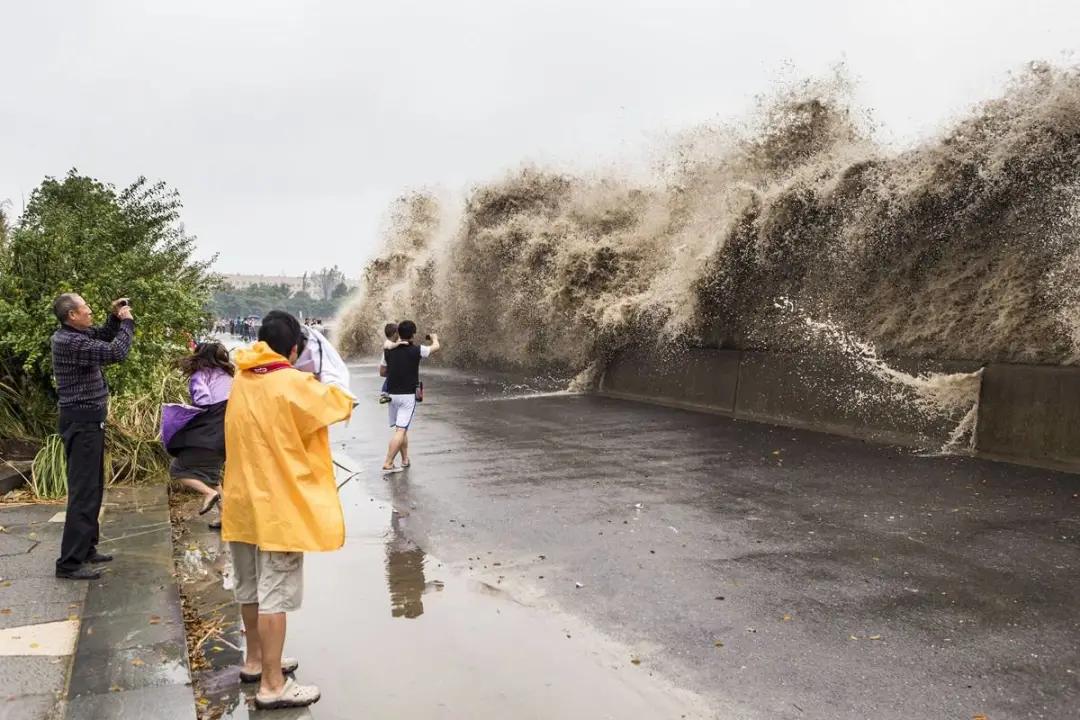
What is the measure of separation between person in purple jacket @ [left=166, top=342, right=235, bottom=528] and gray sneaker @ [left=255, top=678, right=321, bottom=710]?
10.5 feet

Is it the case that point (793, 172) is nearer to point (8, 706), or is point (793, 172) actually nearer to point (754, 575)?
point (754, 575)

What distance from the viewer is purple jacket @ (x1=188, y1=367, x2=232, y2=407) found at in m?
6.45

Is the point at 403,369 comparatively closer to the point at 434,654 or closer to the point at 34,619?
the point at 34,619

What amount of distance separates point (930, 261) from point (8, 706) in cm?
964

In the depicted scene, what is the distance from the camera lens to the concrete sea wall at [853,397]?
26.7 ft

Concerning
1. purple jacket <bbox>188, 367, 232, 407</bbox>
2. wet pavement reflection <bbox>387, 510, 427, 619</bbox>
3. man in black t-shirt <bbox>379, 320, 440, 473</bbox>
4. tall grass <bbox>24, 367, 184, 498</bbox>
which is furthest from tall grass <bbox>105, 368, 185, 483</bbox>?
wet pavement reflection <bbox>387, 510, 427, 619</bbox>

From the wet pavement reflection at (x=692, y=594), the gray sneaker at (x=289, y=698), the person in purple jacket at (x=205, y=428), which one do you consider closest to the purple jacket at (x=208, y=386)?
the person in purple jacket at (x=205, y=428)

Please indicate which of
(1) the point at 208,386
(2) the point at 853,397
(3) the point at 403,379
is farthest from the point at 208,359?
(2) the point at 853,397

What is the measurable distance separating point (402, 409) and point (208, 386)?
8.57ft

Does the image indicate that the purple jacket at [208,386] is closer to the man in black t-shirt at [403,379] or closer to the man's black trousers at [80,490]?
the man's black trousers at [80,490]

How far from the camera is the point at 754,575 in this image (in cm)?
508

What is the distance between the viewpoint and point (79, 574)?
482 cm

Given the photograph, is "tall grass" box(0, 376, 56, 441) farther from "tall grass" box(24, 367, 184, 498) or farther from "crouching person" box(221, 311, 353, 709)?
"crouching person" box(221, 311, 353, 709)

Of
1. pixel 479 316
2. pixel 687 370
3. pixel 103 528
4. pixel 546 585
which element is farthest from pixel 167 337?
pixel 479 316
